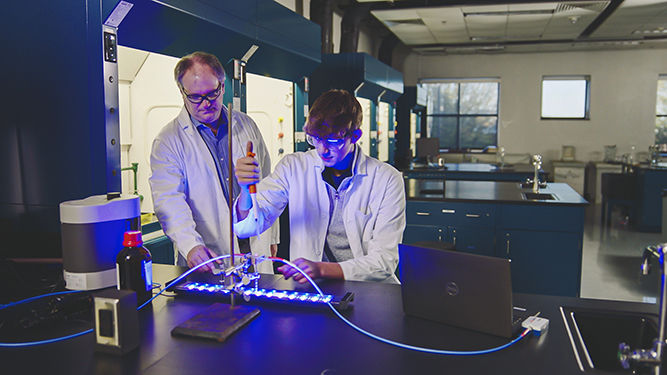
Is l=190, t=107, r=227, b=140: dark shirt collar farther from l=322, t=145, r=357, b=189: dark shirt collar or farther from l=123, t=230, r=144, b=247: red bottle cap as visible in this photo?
l=123, t=230, r=144, b=247: red bottle cap

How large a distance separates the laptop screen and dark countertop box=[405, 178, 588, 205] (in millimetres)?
2996

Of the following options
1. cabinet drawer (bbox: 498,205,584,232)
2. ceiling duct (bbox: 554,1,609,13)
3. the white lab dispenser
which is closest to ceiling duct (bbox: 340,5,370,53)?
ceiling duct (bbox: 554,1,609,13)

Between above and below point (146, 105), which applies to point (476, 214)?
below

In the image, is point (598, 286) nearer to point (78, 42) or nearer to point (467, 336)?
point (467, 336)

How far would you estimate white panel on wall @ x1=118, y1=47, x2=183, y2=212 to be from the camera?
3562 millimetres

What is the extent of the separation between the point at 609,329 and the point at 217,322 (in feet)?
4.09

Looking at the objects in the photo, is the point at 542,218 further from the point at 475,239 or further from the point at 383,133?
the point at 383,133

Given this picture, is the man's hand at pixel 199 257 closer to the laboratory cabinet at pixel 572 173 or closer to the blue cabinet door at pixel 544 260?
the blue cabinet door at pixel 544 260

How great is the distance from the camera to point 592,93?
11266mm

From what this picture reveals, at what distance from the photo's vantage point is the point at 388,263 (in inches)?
81.0

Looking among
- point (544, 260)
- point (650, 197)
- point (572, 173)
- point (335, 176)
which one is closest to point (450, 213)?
point (544, 260)

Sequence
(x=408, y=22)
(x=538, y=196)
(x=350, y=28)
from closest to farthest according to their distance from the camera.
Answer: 1. (x=538, y=196)
2. (x=350, y=28)
3. (x=408, y=22)

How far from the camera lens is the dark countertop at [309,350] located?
127 centimetres

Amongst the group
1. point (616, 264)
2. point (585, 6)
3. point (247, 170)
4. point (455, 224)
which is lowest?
point (616, 264)
